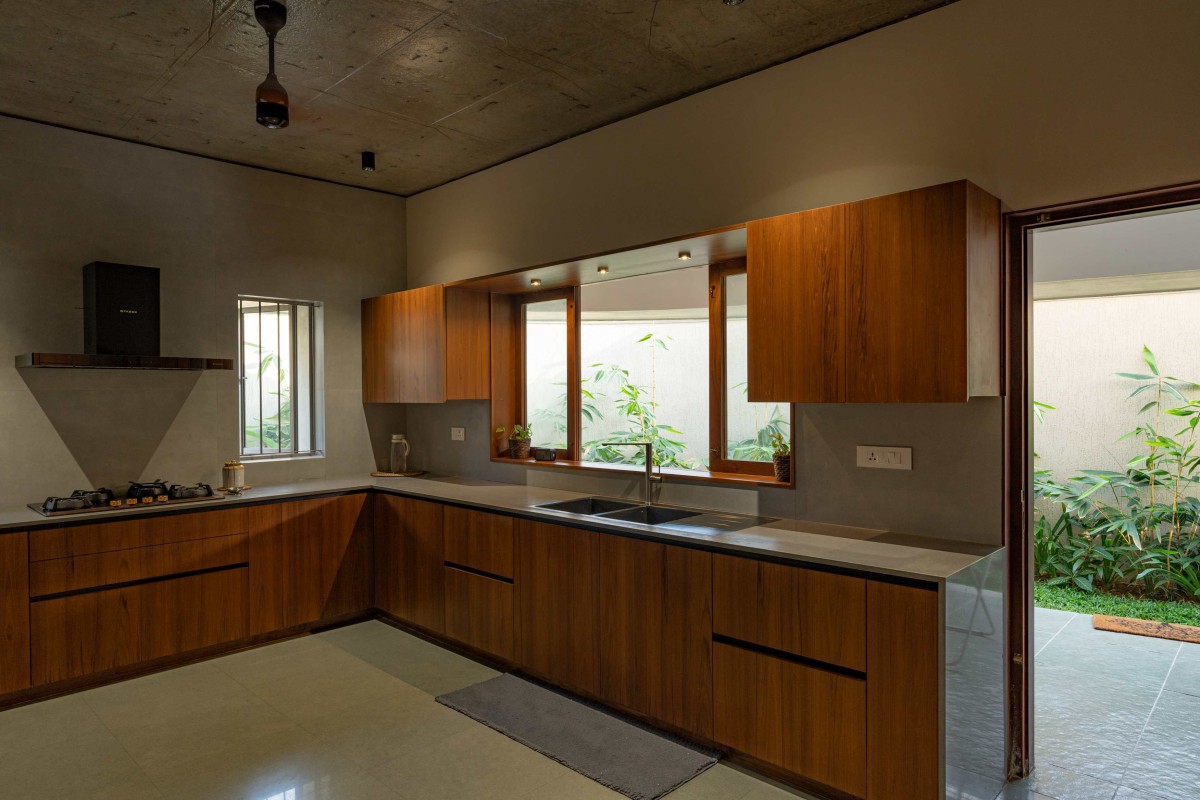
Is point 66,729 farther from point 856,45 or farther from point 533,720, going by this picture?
point 856,45

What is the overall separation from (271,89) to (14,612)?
2660 millimetres

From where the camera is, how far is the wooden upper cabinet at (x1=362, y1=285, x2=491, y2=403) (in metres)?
4.54

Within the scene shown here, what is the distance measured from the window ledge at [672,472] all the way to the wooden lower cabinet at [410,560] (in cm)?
69

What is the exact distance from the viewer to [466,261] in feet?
15.7

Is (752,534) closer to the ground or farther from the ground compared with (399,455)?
closer to the ground

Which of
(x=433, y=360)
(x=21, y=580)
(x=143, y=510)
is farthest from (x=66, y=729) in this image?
(x=433, y=360)

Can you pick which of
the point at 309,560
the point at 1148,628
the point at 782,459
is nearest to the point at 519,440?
the point at 309,560

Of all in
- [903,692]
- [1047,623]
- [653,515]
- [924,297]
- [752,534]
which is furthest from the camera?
[1047,623]

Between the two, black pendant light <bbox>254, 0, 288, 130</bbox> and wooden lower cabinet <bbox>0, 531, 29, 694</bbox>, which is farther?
wooden lower cabinet <bbox>0, 531, 29, 694</bbox>

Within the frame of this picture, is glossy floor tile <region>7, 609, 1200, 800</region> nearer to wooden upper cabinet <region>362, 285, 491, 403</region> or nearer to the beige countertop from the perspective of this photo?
the beige countertop

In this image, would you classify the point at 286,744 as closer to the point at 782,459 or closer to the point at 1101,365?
the point at 782,459

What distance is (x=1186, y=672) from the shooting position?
352 centimetres

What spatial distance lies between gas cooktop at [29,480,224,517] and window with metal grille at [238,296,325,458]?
662 mm

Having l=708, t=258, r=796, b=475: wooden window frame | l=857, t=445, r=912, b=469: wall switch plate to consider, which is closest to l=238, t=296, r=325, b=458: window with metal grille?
l=708, t=258, r=796, b=475: wooden window frame
